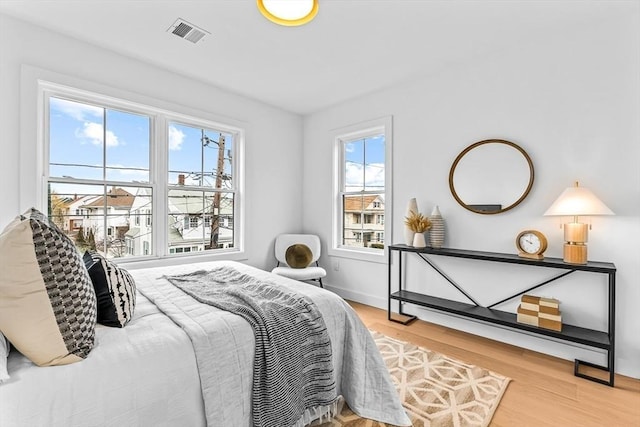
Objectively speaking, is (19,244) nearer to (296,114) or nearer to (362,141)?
(362,141)

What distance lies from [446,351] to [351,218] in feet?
6.32

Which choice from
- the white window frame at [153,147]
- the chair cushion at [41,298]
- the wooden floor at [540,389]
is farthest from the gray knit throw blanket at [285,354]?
the white window frame at [153,147]

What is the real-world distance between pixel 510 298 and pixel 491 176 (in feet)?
3.50

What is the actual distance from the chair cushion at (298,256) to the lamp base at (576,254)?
2.48 meters

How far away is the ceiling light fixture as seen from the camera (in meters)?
1.74

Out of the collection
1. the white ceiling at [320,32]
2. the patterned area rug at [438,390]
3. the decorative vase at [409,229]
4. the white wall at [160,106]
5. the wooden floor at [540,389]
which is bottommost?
the wooden floor at [540,389]

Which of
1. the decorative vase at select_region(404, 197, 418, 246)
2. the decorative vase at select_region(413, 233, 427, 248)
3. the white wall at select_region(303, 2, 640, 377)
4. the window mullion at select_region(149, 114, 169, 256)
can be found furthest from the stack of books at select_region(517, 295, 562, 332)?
the window mullion at select_region(149, 114, 169, 256)

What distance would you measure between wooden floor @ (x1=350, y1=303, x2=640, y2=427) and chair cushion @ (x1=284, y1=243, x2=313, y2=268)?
4.32 ft

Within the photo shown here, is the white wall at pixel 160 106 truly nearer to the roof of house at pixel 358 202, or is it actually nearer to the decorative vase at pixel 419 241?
the roof of house at pixel 358 202

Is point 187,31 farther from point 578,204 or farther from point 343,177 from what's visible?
point 578,204

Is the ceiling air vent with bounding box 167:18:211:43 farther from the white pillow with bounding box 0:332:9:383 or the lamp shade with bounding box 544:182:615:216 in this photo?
the lamp shade with bounding box 544:182:615:216

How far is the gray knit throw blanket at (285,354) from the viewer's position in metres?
1.29

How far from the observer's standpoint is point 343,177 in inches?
159

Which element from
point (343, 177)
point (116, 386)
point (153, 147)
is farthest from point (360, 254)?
point (116, 386)
